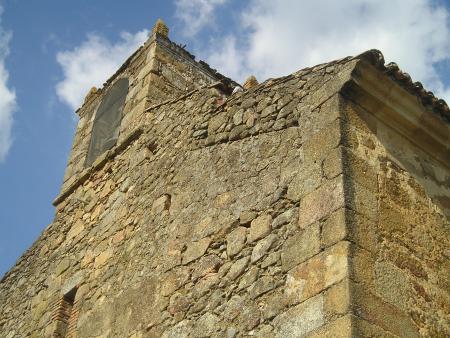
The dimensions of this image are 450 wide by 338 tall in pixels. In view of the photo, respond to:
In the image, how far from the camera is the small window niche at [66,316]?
664 cm

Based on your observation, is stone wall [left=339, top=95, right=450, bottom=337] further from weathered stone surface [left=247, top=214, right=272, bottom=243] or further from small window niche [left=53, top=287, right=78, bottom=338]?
small window niche [left=53, top=287, right=78, bottom=338]

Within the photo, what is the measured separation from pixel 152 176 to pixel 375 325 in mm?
3230

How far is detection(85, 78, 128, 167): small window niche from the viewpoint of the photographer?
8.40 metres

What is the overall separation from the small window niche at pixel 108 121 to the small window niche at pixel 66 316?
197 cm

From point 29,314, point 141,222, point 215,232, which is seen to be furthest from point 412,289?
point 29,314

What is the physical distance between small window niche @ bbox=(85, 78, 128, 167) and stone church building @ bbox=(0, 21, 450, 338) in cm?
110

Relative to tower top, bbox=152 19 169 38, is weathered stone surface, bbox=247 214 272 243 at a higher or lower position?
lower

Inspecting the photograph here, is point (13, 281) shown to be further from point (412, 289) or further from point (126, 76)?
point (412, 289)

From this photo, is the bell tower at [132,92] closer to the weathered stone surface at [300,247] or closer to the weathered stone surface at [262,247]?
the weathered stone surface at [262,247]

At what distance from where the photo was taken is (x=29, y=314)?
24.8ft

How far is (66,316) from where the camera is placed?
688 cm

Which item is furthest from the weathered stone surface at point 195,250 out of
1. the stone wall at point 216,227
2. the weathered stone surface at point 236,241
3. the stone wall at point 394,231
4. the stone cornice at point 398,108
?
the stone cornice at point 398,108

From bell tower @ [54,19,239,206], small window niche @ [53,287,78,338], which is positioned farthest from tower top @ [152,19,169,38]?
small window niche @ [53,287,78,338]

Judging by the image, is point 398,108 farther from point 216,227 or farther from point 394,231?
point 216,227
